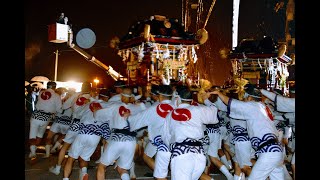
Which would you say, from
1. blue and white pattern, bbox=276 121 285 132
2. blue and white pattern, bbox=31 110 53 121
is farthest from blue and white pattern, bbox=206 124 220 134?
blue and white pattern, bbox=31 110 53 121

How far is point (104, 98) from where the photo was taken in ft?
23.9

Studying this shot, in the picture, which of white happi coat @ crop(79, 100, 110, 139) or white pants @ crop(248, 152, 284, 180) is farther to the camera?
white happi coat @ crop(79, 100, 110, 139)

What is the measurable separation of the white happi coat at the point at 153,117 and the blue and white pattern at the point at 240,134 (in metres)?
1.61

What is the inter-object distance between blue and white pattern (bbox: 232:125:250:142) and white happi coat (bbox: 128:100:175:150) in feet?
5.29

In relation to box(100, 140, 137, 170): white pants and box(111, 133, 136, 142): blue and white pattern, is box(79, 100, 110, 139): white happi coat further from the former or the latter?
box(100, 140, 137, 170): white pants

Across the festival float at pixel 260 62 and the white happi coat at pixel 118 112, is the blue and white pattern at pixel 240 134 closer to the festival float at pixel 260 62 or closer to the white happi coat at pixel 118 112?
the white happi coat at pixel 118 112

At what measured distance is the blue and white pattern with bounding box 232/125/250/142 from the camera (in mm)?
6530

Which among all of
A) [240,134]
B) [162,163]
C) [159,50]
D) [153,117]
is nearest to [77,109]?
[153,117]

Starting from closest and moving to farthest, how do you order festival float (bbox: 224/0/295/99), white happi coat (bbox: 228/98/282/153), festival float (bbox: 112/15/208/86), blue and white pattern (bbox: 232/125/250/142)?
white happi coat (bbox: 228/98/282/153), blue and white pattern (bbox: 232/125/250/142), festival float (bbox: 112/15/208/86), festival float (bbox: 224/0/295/99)

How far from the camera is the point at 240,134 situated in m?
6.59

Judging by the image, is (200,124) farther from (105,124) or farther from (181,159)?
(105,124)

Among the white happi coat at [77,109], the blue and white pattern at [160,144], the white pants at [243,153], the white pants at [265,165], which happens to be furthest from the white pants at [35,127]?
the white pants at [265,165]

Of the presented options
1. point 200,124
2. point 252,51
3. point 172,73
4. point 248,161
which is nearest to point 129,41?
point 172,73

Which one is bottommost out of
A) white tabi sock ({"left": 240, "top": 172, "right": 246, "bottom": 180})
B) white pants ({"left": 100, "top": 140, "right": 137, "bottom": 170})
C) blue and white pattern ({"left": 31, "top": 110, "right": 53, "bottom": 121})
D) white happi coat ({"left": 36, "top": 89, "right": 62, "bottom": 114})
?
white tabi sock ({"left": 240, "top": 172, "right": 246, "bottom": 180})
